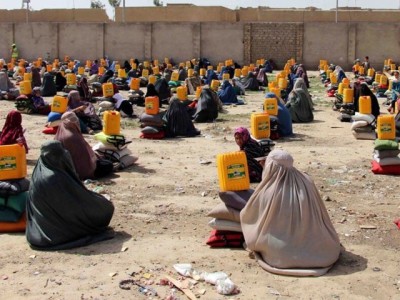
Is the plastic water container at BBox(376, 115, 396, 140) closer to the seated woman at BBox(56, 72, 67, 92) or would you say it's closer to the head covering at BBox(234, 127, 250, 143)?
the head covering at BBox(234, 127, 250, 143)

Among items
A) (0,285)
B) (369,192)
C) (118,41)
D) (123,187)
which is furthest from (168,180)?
(118,41)

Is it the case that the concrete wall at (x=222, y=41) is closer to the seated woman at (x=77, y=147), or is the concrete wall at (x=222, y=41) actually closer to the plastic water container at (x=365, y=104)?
the plastic water container at (x=365, y=104)

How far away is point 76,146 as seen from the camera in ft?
30.5

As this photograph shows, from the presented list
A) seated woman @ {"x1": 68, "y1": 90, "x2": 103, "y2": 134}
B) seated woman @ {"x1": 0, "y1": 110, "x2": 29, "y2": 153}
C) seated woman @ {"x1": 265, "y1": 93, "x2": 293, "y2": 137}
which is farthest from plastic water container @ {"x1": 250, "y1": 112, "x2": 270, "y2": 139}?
seated woman @ {"x1": 68, "y1": 90, "x2": 103, "y2": 134}

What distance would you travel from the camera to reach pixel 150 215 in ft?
26.2

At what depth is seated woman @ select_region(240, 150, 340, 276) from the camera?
589cm

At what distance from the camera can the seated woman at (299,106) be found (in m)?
15.5

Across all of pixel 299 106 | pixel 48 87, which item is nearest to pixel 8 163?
pixel 299 106

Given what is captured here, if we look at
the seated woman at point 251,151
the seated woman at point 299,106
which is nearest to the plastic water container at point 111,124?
the seated woman at point 251,151

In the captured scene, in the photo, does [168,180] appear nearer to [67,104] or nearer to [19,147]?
[19,147]

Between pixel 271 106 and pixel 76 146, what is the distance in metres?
4.81

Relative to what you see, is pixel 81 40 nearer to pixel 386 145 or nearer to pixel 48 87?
pixel 48 87

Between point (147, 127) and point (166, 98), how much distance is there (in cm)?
558

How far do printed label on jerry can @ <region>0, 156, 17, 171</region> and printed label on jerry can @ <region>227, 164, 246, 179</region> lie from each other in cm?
234
